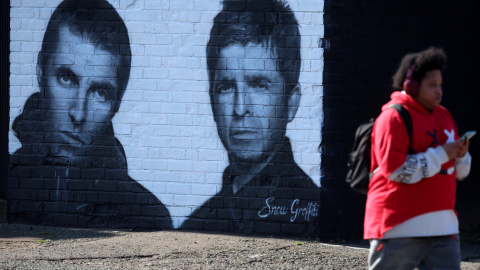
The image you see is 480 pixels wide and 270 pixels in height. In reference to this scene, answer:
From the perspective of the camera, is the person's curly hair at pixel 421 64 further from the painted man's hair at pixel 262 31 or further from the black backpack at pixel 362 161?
the painted man's hair at pixel 262 31

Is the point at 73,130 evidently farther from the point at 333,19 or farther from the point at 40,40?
the point at 333,19

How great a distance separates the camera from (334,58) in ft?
23.9

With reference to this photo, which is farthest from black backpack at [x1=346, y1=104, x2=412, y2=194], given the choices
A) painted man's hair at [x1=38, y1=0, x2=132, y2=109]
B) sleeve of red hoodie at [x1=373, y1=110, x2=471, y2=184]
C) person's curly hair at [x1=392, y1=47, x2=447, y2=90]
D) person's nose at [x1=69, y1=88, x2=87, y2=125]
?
person's nose at [x1=69, y1=88, x2=87, y2=125]

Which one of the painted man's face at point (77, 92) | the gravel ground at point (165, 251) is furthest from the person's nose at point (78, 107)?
the gravel ground at point (165, 251)

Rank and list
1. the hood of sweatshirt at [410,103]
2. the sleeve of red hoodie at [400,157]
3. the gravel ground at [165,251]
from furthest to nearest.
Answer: the gravel ground at [165,251]
the hood of sweatshirt at [410,103]
the sleeve of red hoodie at [400,157]

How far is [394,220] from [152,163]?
421 cm

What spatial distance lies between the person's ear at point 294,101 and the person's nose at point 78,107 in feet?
7.68

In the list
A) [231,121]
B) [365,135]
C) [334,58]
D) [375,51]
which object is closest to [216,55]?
[231,121]

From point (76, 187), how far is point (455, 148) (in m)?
5.03

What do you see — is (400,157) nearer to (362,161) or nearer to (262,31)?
(362,161)

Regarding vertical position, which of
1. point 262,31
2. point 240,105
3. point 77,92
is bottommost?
point 240,105

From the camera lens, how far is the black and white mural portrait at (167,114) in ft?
24.3

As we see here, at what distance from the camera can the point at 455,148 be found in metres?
3.92
